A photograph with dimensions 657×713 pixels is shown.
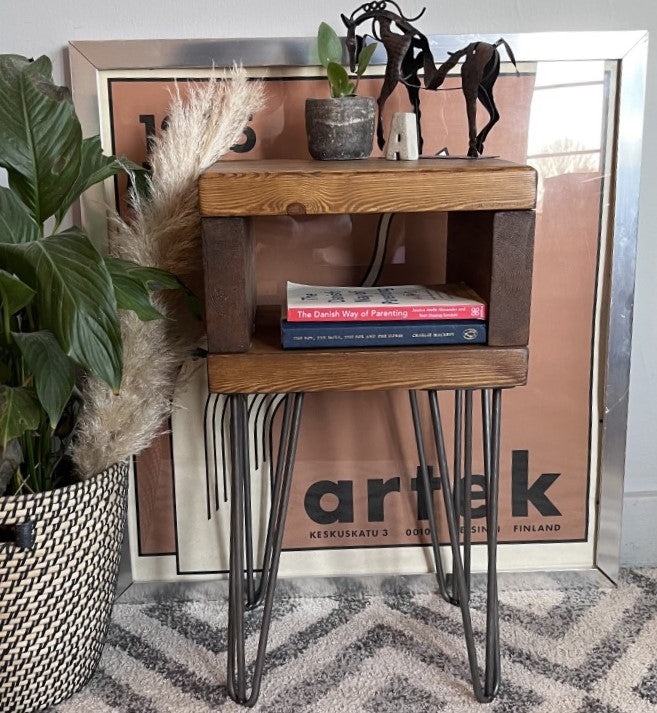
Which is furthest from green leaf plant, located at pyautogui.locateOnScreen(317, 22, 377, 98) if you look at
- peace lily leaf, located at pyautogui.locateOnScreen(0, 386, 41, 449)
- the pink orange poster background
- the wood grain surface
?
peace lily leaf, located at pyautogui.locateOnScreen(0, 386, 41, 449)

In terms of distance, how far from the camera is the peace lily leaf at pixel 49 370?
1.05m

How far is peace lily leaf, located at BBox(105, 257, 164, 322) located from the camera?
3.69ft

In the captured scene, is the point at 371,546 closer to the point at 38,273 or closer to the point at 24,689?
the point at 24,689

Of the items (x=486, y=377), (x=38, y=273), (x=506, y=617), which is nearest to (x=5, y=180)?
(x=38, y=273)

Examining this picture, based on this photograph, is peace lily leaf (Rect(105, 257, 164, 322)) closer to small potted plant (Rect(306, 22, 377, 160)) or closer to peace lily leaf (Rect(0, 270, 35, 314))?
peace lily leaf (Rect(0, 270, 35, 314))

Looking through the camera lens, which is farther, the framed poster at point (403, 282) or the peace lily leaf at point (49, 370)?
the framed poster at point (403, 282)

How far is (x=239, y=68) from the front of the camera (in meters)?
1.34

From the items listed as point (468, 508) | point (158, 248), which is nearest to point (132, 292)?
point (158, 248)

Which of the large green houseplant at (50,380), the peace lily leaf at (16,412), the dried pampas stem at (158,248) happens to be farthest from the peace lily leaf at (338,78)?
the peace lily leaf at (16,412)

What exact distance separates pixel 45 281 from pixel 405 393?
2.47 feet

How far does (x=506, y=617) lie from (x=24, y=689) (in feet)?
2.81

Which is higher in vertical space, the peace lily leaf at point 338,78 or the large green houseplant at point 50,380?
the peace lily leaf at point 338,78

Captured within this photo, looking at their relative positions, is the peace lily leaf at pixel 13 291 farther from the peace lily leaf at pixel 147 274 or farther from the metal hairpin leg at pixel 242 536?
the metal hairpin leg at pixel 242 536

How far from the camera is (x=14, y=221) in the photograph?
1094 millimetres
